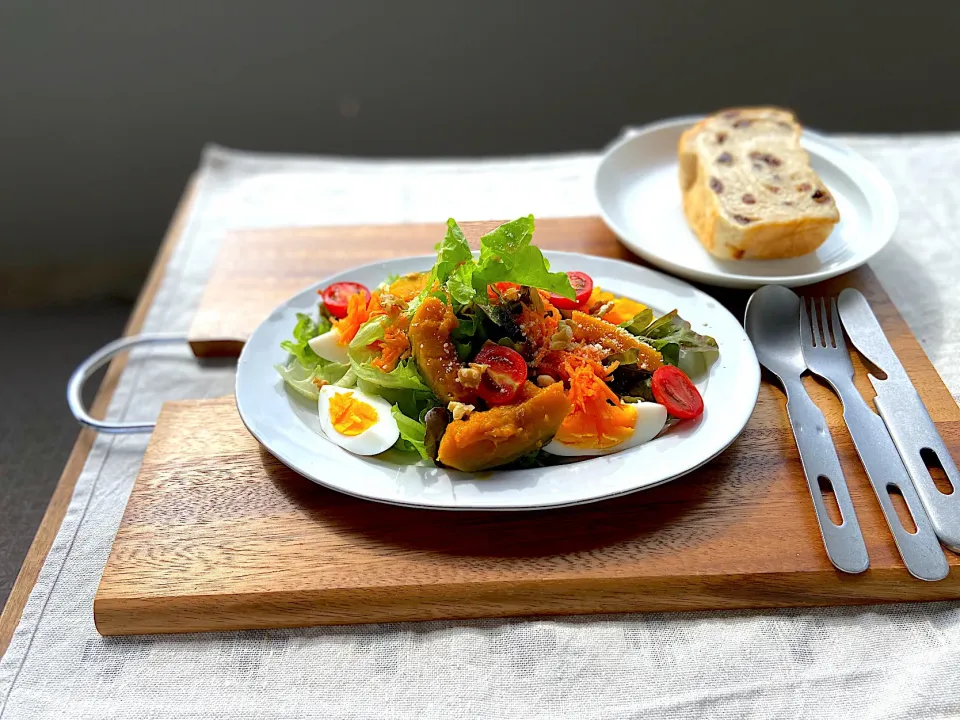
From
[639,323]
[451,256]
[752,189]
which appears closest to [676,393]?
[639,323]

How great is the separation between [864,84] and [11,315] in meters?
4.65

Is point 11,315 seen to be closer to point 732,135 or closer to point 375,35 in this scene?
point 375,35

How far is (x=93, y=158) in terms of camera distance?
13.7 ft

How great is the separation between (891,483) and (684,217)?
4.24 feet

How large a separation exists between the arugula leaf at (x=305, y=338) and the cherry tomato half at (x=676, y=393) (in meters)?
0.85

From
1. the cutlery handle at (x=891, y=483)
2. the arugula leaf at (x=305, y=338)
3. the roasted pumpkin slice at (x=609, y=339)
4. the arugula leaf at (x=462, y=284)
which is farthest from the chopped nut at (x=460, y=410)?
the cutlery handle at (x=891, y=483)

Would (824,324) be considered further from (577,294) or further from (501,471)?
(501,471)

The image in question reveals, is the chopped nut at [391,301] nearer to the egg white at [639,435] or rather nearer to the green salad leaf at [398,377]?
the green salad leaf at [398,377]

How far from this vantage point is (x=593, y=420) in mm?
1691

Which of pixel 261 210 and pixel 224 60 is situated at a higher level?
pixel 224 60

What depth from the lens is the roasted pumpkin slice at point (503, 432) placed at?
1611mm

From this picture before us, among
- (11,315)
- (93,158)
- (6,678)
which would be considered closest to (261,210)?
(11,315)

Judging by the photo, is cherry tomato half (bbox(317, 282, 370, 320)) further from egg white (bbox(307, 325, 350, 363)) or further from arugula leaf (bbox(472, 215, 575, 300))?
arugula leaf (bbox(472, 215, 575, 300))

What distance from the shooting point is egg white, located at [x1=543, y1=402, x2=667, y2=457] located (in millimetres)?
1704
